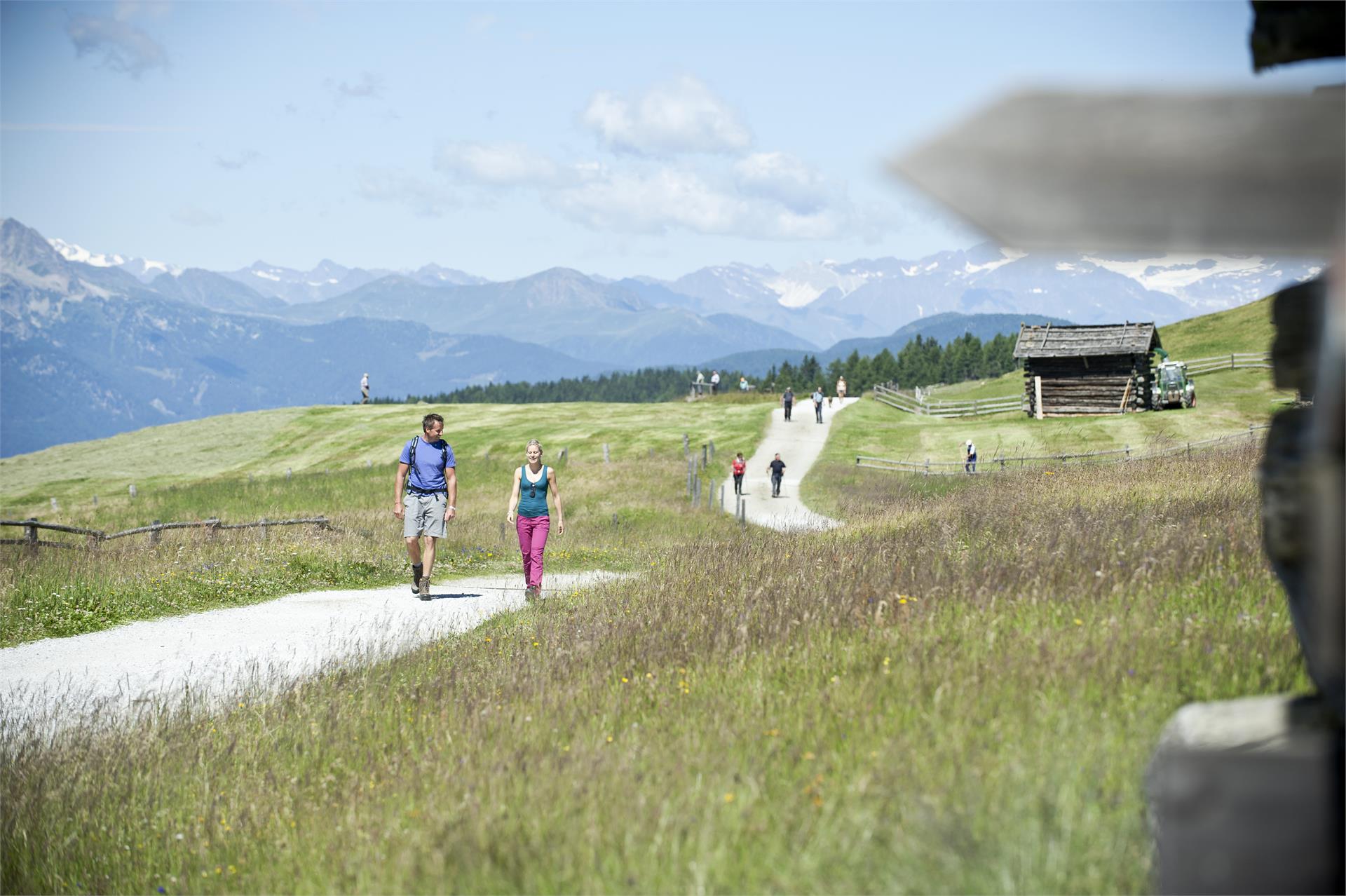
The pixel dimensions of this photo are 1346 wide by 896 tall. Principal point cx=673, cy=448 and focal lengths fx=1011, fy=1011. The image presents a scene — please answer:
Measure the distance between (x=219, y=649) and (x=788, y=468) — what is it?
34.9 metres

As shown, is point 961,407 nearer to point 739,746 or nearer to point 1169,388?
point 1169,388

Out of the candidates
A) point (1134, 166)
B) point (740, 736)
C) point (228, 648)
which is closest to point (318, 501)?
point (228, 648)

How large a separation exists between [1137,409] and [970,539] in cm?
4736

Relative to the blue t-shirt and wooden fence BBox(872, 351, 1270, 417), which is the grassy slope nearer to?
wooden fence BBox(872, 351, 1270, 417)

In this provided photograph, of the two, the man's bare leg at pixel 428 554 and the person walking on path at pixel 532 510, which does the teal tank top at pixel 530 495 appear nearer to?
the person walking on path at pixel 532 510

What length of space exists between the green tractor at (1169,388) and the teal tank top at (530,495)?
153ft

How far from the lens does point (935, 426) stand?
5328 centimetres

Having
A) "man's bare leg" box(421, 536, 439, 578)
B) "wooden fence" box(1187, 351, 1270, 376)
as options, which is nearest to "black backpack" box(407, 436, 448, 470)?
"man's bare leg" box(421, 536, 439, 578)

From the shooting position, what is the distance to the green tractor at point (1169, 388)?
168 feet

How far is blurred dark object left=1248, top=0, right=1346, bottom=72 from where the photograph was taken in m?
2.47

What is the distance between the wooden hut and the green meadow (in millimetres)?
43389

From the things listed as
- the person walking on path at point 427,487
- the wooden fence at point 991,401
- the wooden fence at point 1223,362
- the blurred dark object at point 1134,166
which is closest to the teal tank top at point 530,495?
the person walking on path at point 427,487

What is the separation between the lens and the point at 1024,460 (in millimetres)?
35344

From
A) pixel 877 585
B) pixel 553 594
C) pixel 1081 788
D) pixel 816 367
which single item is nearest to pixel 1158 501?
pixel 877 585
